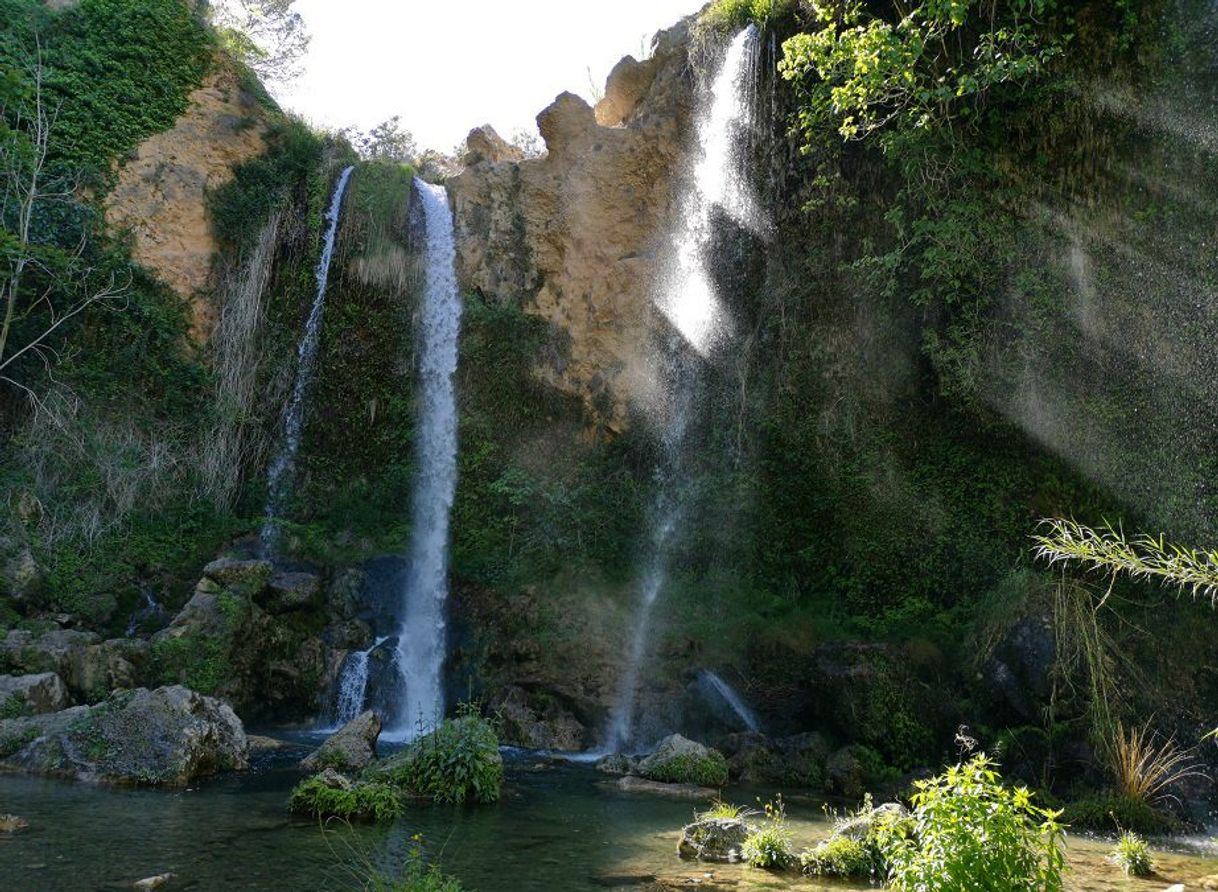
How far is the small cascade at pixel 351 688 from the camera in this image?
13312 mm

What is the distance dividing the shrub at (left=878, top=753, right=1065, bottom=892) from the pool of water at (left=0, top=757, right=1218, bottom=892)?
2.17 meters

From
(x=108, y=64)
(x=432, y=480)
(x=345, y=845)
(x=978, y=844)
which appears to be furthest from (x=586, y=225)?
(x=978, y=844)

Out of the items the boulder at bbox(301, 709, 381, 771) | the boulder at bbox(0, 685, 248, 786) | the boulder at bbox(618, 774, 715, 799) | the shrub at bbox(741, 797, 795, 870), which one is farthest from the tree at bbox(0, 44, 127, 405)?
the shrub at bbox(741, 797, 795, 870)

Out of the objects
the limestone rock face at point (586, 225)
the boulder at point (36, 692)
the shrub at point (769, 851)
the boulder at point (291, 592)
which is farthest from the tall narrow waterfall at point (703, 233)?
the shrub at point (769, 851)

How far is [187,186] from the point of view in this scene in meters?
18.9

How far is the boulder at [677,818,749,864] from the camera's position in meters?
7.05

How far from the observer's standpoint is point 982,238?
46.9ft

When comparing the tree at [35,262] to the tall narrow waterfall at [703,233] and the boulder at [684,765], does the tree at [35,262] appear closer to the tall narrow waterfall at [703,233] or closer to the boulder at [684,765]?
the tall narrow waterfall at [703,233]

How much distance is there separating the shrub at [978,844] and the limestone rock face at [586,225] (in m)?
14.2

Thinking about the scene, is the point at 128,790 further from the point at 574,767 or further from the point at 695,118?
the point at 695,118

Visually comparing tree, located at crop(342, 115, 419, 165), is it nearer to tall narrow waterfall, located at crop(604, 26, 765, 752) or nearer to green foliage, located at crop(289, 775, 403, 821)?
tall narrow waterfall, located at crop(604, 26, 765, 752)

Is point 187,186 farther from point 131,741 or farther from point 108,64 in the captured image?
Result: point 131,741

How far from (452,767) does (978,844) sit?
580cm

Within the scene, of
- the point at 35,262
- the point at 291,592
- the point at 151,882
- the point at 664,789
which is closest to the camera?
the point at 151,882
